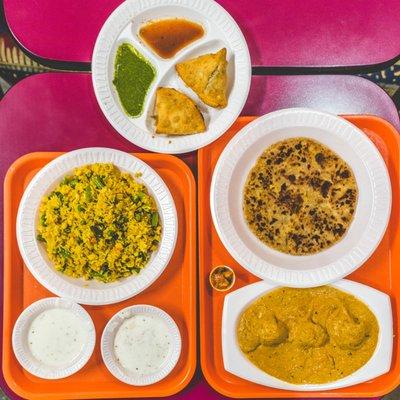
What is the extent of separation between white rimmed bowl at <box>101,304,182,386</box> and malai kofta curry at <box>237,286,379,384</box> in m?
0.34

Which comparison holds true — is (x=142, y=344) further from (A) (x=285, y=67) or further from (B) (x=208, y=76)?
(A) (x=285, y=67)

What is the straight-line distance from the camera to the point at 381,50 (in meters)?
3.09

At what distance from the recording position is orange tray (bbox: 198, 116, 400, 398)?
9.91ft

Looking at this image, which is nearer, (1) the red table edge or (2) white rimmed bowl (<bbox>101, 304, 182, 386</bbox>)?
(2) white rimmed bowl (<bbox>101, 304, 182, 386</bbox>)

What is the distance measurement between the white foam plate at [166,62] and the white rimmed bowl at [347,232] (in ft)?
0.61

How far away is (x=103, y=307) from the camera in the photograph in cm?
305

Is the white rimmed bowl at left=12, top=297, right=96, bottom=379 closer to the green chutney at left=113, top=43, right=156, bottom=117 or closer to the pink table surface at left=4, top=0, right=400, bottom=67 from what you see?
the green chutney at left=113, top=43, right=156, bottom=117

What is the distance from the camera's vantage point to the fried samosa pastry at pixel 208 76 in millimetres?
2955

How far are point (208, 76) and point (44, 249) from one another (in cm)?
123

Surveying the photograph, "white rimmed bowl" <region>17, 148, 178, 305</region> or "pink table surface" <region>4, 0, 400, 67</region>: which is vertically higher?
"pink table surface" <region>4, 0, 400, 67</region>

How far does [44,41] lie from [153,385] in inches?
75.8

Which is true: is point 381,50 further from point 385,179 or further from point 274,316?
point 274,316

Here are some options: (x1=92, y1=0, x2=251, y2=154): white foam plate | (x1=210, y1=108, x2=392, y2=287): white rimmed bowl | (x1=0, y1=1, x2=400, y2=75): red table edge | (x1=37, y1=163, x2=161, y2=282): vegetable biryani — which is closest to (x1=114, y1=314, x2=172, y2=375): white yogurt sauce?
(x1=37, y1=163, x2=161, y2=282): vegetable biryani

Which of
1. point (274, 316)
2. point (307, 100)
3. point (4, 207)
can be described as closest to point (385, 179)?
point (307, 100)
